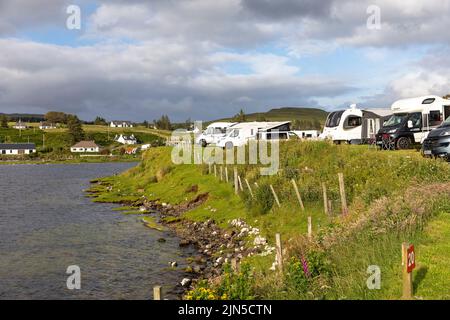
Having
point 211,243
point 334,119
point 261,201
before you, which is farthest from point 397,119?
point 211,243

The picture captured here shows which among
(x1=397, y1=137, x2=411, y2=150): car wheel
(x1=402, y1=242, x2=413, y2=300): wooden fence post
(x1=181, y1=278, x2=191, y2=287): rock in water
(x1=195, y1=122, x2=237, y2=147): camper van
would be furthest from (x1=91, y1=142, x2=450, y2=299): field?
(x1=195, y1=122, x2=237, y2=147): camper van

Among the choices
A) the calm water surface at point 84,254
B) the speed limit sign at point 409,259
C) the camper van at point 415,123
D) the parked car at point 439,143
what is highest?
the camper van at point 415,123

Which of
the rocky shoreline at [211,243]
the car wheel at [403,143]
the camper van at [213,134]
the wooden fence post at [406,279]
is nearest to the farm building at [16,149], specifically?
the camper van at [213,134]

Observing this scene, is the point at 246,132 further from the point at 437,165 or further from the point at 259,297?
the point at 259,297

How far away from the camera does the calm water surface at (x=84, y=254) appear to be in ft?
68.8

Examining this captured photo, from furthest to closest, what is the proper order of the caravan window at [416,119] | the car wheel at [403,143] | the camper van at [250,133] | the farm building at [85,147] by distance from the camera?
the farm building at [85,147] < the camper van at [250,133] < the caravan window at [416,119] < the car wheel at [403,143]

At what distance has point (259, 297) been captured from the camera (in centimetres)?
1207

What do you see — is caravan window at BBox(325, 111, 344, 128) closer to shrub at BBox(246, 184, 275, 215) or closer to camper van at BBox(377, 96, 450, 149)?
camper van at BBox(377, 96, 450, 149)

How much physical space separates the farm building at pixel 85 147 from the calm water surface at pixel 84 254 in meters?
147

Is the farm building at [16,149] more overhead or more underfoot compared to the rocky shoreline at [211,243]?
more overhead

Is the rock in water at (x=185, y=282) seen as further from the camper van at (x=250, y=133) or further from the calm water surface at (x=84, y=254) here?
the camper van at (x=250, y=133)

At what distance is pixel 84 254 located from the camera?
2750cm

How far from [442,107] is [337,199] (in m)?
13.8
